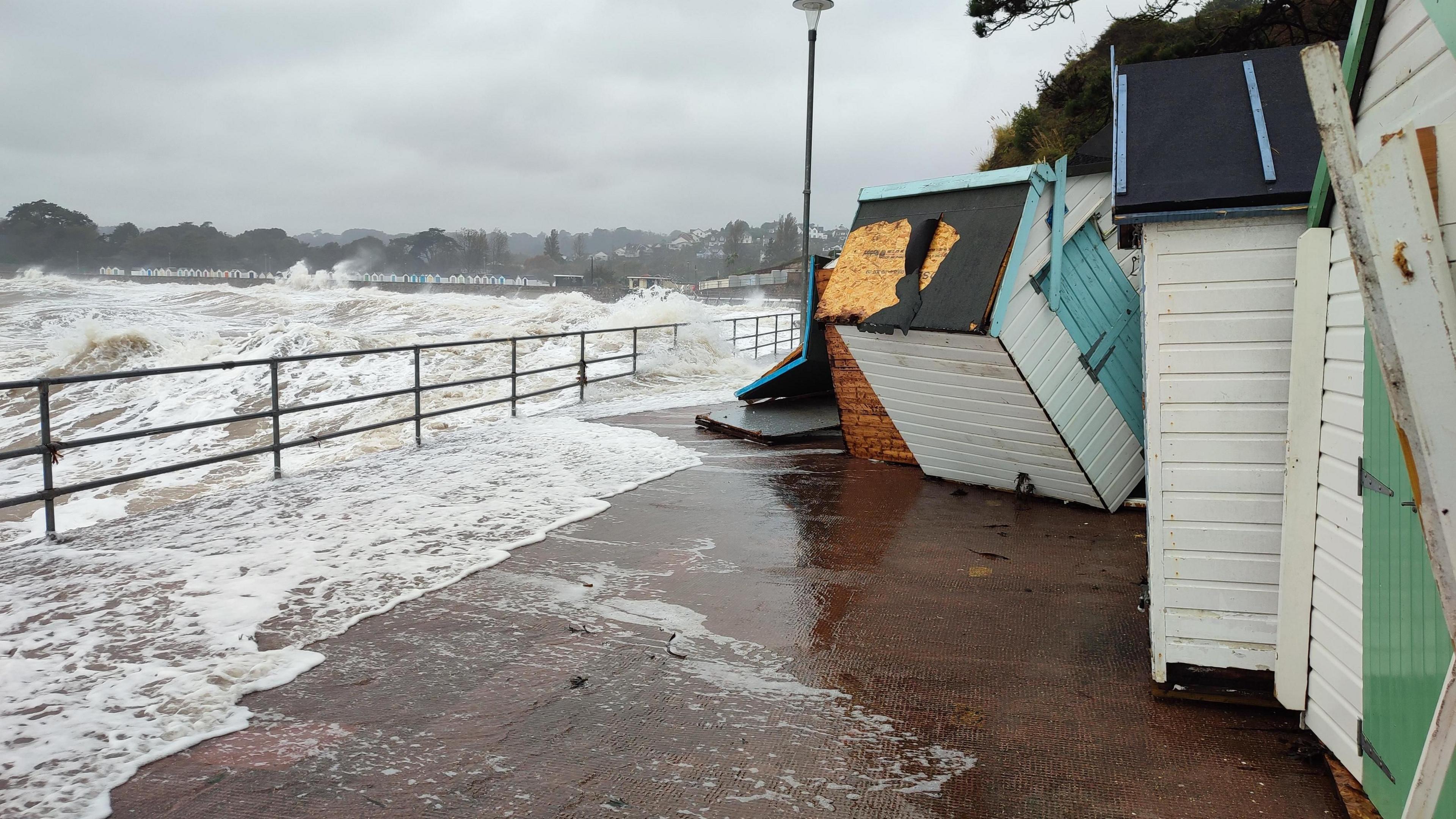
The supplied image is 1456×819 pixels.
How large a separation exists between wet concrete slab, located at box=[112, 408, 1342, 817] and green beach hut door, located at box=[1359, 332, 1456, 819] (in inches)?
16.6

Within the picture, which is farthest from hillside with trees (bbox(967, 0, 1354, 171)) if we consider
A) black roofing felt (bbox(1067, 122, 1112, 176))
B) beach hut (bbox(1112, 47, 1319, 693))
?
beach hut (bbox(1112, 47, 1319, 693))

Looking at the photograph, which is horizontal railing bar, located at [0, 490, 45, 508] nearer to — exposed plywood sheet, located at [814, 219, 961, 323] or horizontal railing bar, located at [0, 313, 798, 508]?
horizontal railing bar, located at [0, 313, 798, 508]

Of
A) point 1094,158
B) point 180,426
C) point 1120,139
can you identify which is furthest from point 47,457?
point 1094,158

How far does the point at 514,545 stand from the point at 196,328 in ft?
151

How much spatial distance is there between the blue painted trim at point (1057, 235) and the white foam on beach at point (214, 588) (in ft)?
12.4

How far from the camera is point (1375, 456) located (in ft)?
8.73

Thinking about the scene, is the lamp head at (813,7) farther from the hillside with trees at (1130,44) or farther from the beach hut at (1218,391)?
the beach hut at (1218,391)

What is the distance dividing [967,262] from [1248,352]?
3099mm

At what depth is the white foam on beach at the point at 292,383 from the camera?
15789 mm

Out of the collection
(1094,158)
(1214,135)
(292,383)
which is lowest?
(292,383)

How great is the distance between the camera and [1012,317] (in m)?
6.38

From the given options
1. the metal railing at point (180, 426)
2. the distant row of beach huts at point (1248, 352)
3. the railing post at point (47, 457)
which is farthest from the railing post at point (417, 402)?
the distant row of beach huts at point (1248, 352)

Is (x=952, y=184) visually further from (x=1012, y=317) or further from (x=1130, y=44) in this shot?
(x=1130, y=44)

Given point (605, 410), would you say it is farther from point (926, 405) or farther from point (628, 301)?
point (628, 301)
